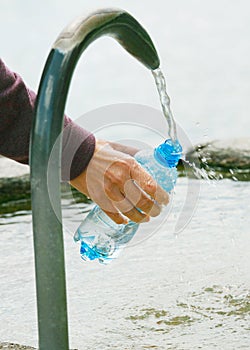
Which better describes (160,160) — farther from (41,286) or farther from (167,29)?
(167,29)

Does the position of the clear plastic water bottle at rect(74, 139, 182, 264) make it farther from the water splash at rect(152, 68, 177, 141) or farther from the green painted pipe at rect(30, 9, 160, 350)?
the green painted pipe at rect(30, 9, 160, 350)

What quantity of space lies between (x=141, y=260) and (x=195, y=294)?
16.3 inches

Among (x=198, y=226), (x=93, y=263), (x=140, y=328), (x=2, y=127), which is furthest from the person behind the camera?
(x=198, y=226)

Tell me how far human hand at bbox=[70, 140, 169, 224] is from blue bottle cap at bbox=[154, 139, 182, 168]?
0.13 meters

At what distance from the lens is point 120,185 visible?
1.39 metres

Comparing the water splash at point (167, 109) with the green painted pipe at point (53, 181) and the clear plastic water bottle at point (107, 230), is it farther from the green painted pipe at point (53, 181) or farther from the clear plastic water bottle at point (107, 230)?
the green painted pipe at point (53, 181)

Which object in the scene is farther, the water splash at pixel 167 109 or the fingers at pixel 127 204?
the water splash at pixel 167 109

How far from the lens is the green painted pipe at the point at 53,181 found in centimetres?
96

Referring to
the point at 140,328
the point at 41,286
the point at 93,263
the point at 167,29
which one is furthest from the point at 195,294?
the point at 167,29

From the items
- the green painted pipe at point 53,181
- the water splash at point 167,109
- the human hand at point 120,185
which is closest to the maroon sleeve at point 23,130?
the human hand at point 120,185

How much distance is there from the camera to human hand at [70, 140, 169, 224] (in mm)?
1390

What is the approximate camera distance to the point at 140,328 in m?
2.22

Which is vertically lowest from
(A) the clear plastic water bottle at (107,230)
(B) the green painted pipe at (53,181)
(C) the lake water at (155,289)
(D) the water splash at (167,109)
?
(C) the lake water at (155,289)

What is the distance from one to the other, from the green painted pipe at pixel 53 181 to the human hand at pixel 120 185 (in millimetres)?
397
